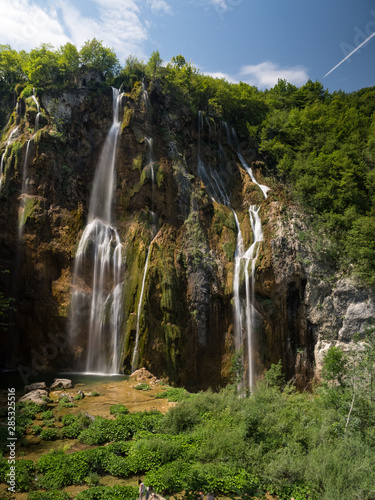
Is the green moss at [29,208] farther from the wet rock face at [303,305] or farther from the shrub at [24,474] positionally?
the shrub at [24,474]

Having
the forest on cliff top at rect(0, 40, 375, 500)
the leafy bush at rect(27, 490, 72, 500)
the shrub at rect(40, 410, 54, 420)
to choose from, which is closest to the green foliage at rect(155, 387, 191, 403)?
the forest on cliff top at rect(0, 40, 375, 500)

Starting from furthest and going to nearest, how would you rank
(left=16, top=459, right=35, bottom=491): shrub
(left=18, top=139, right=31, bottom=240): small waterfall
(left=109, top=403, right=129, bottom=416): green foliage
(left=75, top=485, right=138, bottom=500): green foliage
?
(left=18, top=139, right=31, bottom=240): small waterfall
(left=109, top=403, right=129, bottom=416): green foliage
(left=16, top=459, right=35, bottom=491): shrub
(left=75, top=485, right=138, bottom=500): green foliage

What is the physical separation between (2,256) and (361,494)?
22.3m

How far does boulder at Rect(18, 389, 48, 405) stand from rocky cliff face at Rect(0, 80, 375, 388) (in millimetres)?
5906

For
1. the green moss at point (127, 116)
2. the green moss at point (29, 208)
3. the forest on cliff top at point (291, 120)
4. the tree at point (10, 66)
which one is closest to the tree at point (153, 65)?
the forest on cliff top at point (291, 120)

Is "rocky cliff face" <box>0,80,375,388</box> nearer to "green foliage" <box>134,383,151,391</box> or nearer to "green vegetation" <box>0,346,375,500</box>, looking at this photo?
"green foliage" <box>134,383,151,391</box>

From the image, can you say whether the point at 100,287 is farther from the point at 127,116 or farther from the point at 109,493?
the point at 109,493

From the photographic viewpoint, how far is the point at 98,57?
30.9 m

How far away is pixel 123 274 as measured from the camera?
21.6 metres

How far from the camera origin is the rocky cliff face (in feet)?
67.7

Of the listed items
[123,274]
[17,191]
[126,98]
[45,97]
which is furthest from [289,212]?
[45,97]

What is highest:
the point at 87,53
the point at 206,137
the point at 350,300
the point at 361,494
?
the point at 87,53

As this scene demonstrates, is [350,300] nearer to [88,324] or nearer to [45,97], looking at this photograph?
[88,324]

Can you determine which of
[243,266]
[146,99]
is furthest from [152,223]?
[146,99]
